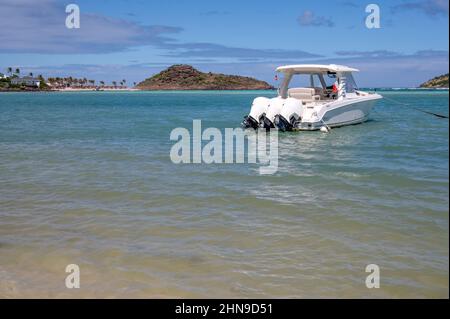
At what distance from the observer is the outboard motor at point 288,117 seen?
23234 mm

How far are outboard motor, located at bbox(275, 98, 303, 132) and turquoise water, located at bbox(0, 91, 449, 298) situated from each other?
28.1 ft

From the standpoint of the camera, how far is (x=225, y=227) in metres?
7.90

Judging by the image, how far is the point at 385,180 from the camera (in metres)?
11.3

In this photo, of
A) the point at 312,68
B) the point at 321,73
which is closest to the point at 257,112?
the point at 312,68

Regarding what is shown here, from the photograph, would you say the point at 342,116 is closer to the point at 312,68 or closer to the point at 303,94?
the point at 303,94

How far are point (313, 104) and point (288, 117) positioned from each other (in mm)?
1987

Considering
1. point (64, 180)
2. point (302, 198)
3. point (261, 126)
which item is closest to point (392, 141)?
point (261, 126)

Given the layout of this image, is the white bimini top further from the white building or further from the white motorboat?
the white building

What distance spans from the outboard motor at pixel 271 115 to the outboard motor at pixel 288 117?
22 cm

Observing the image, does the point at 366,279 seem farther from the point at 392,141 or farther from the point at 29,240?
the point at 392,141

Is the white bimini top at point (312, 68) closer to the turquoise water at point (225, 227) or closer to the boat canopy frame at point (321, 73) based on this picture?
the boat canopy frame at point (321, 73)

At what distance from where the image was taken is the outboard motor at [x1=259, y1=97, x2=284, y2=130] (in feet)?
77.2

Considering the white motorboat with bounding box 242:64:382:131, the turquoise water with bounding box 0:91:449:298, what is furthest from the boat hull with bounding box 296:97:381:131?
the turquoise water with bounding box 0:91:449:298
